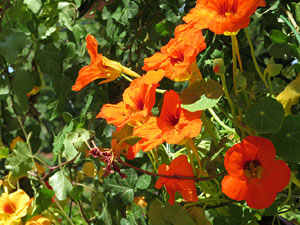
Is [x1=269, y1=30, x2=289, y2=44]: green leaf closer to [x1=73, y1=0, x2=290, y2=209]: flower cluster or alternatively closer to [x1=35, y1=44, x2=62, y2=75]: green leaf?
[x1=73, y1=0, x2=290, y2=209]: flower cluster

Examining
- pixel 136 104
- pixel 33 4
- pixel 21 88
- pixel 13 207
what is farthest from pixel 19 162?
pixel 136 104

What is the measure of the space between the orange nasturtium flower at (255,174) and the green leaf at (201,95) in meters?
0.07

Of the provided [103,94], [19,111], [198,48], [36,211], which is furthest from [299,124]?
[19,111]

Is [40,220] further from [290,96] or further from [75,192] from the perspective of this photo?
[290,96]

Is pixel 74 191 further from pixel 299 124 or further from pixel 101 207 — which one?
pixel 299 124

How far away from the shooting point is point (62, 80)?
1078mm

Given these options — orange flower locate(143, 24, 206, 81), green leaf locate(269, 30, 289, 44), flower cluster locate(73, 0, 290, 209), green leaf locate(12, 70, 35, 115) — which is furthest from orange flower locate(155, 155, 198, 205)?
green leaf locate(12, 70, 35, 115)

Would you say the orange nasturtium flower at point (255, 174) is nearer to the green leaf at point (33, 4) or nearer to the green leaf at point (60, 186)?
the green leaf at point (60, 186)

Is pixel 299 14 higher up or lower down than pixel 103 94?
higher up

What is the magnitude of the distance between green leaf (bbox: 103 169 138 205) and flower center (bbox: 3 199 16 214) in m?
0.21

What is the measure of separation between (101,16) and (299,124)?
67 centimetres

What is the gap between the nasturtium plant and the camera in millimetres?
558

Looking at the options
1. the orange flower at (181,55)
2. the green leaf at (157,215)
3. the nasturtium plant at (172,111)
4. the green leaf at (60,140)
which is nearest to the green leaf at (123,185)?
the nasturtium plant at (172,111)

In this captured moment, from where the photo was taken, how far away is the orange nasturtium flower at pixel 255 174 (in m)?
0.54
